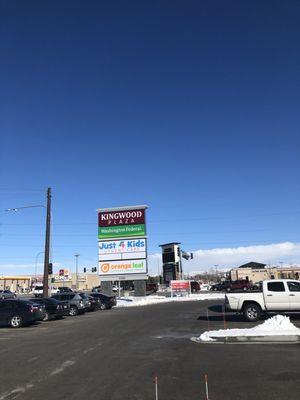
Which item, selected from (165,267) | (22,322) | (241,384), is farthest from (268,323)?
(165,267)

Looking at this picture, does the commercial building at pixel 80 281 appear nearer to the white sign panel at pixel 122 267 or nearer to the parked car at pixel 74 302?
the white sign panel at pixel 122 267

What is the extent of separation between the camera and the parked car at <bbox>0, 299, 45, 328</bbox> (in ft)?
82.1

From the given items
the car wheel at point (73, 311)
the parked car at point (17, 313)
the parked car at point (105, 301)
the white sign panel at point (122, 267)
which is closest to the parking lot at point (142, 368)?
the parked car at point (17, 313)

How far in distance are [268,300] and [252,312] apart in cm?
89

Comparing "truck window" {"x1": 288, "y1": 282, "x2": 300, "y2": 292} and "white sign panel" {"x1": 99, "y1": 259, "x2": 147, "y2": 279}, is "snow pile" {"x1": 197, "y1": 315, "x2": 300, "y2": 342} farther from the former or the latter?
"white sign panel" {"x1": 99, "y1": 259, "x2": 147, "y2": 279}

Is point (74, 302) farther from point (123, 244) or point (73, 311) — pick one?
point (123, 244)

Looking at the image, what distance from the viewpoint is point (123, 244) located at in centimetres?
5509

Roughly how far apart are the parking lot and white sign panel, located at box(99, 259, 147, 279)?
3567 cm

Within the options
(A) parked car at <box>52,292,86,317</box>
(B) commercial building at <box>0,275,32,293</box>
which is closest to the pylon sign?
(A) parked car at <box>52,292,86,317</box>

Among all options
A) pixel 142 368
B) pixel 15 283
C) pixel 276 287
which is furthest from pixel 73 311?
pixel 15 283

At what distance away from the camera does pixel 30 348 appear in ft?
51.8

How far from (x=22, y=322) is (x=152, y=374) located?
15.9m

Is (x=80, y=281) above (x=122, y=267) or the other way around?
above

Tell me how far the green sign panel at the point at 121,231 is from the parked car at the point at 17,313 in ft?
97.3
